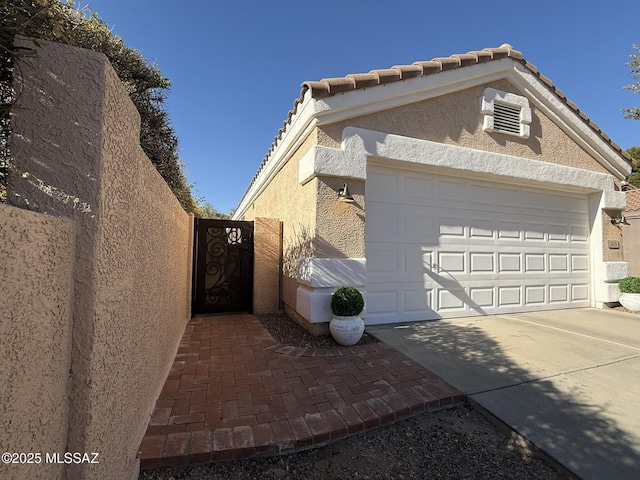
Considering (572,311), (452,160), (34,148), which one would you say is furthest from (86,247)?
(572,311)

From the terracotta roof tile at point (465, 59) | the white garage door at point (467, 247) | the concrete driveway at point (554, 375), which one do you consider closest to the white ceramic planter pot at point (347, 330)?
the concrete driveway at point (554, 375)

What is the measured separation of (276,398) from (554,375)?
3.25 meters

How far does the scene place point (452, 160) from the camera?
5.71 metres

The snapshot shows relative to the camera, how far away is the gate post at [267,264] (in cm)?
679

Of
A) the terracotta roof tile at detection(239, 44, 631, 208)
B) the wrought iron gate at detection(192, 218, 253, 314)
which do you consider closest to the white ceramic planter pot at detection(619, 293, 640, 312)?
the terracotta roof tile at detection(239, 44, 631, 208)

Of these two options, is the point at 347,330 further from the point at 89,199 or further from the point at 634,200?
the point at 634,200

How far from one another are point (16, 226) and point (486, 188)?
7.25 metres

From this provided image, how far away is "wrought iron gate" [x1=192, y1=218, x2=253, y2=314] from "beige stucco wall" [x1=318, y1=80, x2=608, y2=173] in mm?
3468

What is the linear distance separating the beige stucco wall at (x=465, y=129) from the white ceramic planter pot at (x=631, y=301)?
316 cm

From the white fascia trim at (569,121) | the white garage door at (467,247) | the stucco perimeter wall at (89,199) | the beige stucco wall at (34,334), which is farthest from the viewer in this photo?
the white fascia trim at (569,121)

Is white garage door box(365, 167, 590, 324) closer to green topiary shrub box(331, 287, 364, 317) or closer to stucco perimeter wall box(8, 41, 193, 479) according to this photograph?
green topiary shrub box(331, 287, 364, 317)

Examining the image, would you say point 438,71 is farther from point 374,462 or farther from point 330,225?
point 374,462

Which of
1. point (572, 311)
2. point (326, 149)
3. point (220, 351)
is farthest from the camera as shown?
point (572, 311)

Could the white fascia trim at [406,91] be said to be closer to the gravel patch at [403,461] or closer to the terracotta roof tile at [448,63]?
the terracotta roof tile at [448,63]
